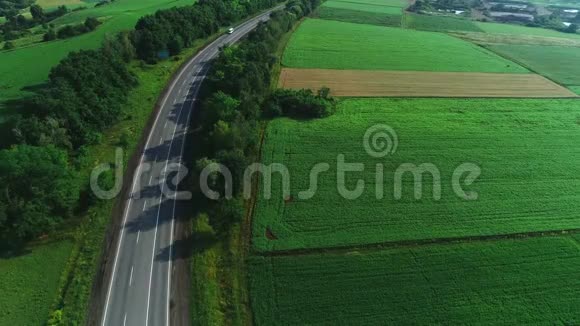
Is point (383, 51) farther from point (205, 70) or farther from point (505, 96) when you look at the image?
point (205, 70)

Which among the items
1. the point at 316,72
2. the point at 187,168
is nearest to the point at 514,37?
the point at 316,72

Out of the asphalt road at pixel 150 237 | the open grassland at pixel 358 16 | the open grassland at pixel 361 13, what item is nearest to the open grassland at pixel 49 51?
the asphalt road at pixel 150 237

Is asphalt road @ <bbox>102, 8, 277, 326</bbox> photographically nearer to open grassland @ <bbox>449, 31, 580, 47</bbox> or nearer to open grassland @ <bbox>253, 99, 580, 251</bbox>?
open grassland @ <bbox>253, 99, 580, 251</bbox>

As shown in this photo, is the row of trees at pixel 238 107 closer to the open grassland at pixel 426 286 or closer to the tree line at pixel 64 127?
the tree line at pixel 64 127

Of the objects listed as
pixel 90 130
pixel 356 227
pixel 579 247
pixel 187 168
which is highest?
pixel 90 130

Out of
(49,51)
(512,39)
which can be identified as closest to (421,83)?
(512,39)

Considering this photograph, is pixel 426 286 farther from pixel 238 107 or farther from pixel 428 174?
pixel 238 107
